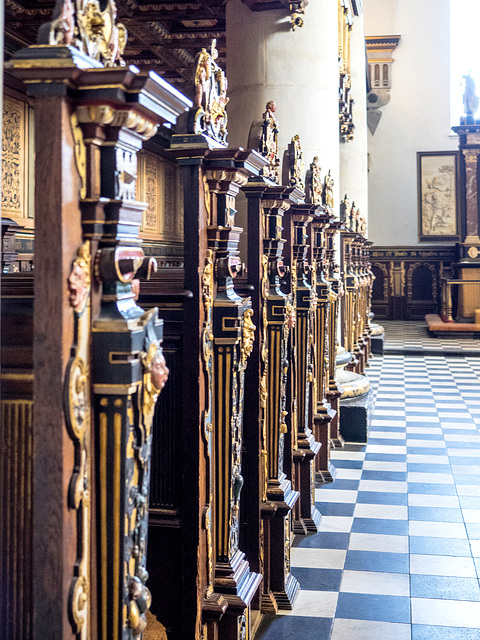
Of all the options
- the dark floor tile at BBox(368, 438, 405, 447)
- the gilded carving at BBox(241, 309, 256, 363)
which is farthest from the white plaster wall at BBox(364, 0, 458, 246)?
the gilded carving at BBox(241, 309, 256, 363)

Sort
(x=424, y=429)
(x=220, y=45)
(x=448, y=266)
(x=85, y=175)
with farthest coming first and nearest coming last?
(x=448, y=266) < (x=220, y=45) < (x=424, y=429) < (x=85, y=175)

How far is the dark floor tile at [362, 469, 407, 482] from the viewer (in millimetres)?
5590

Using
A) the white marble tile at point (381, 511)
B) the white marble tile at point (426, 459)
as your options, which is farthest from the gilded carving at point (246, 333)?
the white marble tile at point (426, 459)

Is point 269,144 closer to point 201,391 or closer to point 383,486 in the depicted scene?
point 201,391

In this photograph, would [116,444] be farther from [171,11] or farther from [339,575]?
[171,11]

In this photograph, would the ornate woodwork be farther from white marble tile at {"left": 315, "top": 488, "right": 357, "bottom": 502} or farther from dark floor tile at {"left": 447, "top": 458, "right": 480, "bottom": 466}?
dark floor tile at {"left": 447, "top": 458, "right": 480, "bottom": 466}

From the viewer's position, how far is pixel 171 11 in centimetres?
810

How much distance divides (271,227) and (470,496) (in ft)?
9.16

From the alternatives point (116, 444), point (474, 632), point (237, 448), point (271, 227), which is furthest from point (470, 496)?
point (116, 444)

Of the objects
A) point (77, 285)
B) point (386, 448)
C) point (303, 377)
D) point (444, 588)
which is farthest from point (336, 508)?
point (77, 285)

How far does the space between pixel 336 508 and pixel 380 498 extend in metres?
0.37

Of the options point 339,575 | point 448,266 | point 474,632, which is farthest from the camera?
point 448,266

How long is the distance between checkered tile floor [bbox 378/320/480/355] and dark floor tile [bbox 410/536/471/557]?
29.7 feet

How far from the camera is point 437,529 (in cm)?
446
